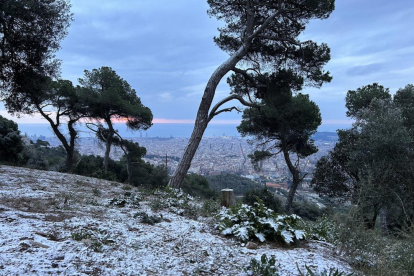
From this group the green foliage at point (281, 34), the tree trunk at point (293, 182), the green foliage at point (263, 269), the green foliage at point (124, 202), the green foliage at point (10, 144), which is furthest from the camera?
the tree trunk at point (293, 182)

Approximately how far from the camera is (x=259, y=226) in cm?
355

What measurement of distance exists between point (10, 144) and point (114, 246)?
502 inches

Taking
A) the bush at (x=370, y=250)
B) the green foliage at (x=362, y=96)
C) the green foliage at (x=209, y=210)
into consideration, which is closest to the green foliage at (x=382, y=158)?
the green foliage at (x=362, y=96)

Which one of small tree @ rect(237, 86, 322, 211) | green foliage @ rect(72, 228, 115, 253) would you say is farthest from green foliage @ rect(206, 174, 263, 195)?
green foliage @ rect(72, 228, 115, 253)

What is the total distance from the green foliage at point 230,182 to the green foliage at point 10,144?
549 inches

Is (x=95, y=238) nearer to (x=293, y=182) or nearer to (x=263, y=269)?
(x=263, y=269)

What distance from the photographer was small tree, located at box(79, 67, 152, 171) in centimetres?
1547

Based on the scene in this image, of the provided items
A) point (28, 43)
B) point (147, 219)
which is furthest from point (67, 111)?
point (147, 219)

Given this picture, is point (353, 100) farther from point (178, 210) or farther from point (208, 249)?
point (208, 249)

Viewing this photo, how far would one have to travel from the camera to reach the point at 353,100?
15352 mm

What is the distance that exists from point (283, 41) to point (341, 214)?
22.5ft

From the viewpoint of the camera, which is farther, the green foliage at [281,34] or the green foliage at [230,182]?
the green foliage at [230,182]

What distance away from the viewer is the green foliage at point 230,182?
21.4 m

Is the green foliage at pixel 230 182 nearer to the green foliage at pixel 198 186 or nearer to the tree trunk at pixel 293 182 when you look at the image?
the green foliage at pixel 198 186
